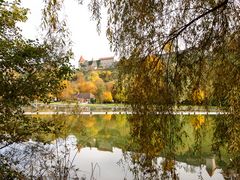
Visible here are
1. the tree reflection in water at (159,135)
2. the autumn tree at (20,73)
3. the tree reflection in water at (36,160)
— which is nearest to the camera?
the tree reflection in water at (159,135)

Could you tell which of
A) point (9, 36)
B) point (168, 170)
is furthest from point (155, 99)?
point (9, 36)

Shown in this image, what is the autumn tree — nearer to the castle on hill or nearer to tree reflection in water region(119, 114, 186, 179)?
the castle on hill

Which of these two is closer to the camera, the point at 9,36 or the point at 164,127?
the point at 164,127

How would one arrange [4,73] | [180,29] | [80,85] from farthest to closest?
[80,85], [4,73], [180,29]

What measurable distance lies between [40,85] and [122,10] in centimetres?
186

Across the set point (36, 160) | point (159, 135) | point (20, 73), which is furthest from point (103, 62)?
point (159, 135)

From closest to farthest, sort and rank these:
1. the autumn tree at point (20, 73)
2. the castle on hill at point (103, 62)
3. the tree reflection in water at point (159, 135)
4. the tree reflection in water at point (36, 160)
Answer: the tree reflection in water at point (159, 135) < the castle on hill at point (103, 62) < the autumn tree at point (20, 73) < the tree reflection in water at point (36, 160)

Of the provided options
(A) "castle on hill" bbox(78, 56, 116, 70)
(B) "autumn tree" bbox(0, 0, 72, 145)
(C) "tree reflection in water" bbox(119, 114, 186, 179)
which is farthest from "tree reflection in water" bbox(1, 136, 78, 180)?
(C) "tree reflection in water" bbox(119, 114, 186, 179)

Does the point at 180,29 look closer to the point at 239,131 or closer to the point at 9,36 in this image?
the point at 239,131

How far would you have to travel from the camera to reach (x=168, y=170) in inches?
90.5

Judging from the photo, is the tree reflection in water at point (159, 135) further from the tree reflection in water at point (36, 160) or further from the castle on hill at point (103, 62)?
the tree reflection in water at point (36, 160)

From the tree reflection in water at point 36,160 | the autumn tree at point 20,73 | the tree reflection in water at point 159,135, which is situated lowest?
the tree reflection in water at point 36,160

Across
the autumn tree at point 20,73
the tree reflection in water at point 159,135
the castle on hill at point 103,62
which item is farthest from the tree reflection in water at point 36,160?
the tree reflection in water at point 159,135

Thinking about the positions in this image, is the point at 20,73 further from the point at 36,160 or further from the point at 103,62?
the point at 103,62
